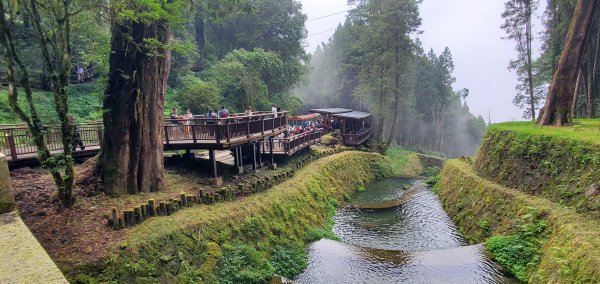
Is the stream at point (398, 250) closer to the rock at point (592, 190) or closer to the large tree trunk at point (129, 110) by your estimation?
the rock at point (592, 190)

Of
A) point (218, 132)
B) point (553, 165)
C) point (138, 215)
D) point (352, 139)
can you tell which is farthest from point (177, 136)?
point (352, 139)

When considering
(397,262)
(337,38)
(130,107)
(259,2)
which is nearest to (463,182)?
(397,262)

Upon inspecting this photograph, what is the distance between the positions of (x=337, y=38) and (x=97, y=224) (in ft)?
171

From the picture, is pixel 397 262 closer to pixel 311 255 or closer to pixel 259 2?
pixel 311 255

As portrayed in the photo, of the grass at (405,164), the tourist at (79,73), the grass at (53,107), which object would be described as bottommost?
the grass at (405,164)

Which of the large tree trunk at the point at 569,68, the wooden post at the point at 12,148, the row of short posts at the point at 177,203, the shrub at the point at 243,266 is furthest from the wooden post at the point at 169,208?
the large tree trunk at the point at 569,68

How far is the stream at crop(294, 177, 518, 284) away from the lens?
9.34 metres

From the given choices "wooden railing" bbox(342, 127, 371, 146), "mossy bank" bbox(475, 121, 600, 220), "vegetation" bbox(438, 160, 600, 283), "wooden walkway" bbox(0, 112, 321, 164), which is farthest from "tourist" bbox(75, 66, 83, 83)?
"mossy bank" bbox(475, 121, 600, 220)

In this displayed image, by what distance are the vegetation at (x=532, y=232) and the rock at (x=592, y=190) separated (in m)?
0.69

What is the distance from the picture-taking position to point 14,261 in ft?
9.20

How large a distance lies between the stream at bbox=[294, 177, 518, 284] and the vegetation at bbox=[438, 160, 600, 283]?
63cm

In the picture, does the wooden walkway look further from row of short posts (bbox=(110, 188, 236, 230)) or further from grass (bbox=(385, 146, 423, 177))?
grass (bbox=(385, 146, 423, 177))

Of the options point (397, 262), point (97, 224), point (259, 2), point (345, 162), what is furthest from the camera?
point (259, 2)

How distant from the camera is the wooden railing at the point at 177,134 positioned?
38.1 ft
